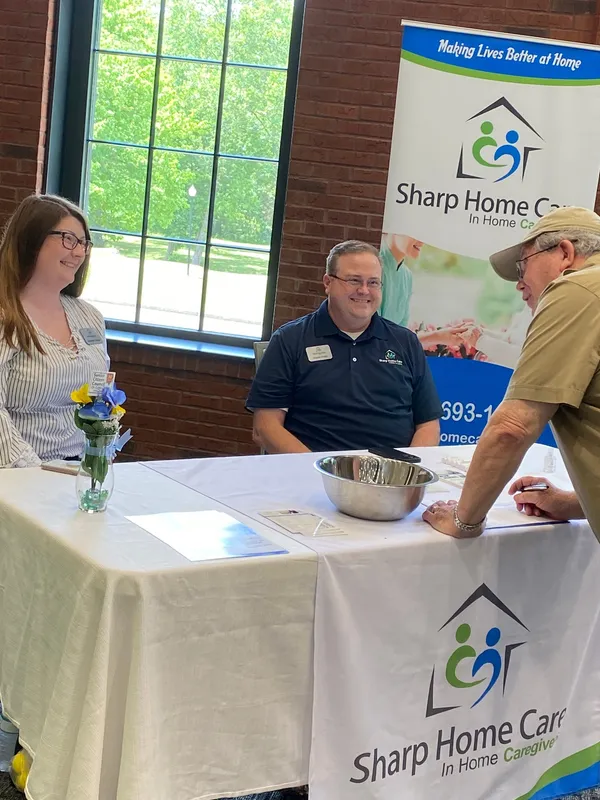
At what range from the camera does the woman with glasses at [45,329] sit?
2.43 m

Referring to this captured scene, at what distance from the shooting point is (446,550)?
184 centimetres

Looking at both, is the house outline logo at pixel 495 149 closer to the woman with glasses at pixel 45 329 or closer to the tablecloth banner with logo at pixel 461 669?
the woman with glasses at pixel 45 329

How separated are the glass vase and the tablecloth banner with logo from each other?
0.48 meters

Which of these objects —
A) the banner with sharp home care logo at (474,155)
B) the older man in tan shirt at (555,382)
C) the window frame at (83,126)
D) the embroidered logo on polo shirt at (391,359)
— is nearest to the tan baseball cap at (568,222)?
the older man in tan shirt at (555,382)

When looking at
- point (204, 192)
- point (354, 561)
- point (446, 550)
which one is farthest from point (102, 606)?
point (204, 192)

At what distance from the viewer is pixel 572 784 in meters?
2.21

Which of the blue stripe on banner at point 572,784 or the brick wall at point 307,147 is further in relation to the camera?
A: the brick wall at point 307,147

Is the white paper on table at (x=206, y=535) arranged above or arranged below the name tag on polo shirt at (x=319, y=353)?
below

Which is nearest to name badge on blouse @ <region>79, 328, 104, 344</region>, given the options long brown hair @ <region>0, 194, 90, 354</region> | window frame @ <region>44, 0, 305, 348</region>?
long brown hair @ <region>0, 194, 90, 354</region>

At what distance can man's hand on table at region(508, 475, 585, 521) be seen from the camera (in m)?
2.07

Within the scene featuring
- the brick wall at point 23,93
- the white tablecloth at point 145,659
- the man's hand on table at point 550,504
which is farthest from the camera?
the brick wall at point 23,93

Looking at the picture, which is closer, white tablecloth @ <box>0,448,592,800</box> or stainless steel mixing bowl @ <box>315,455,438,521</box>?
white tablecloth @ <box>0,448,592,800</box>

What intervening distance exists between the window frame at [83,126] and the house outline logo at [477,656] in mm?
2920

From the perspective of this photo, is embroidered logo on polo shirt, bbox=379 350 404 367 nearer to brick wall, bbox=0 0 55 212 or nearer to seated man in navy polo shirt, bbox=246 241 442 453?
seated man in navy polo shirt, bbox=246 241 442 453
